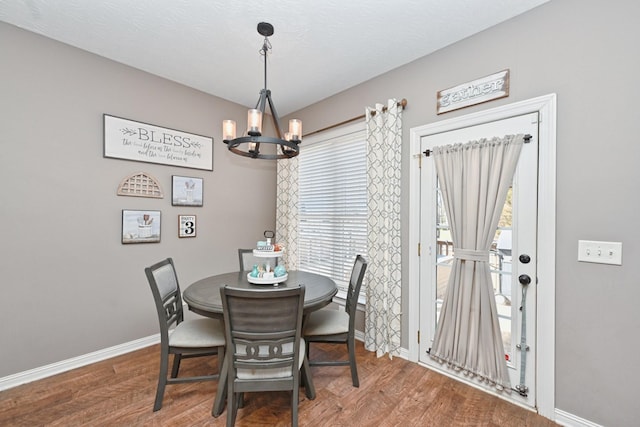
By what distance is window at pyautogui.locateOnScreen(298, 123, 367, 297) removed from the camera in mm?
3090

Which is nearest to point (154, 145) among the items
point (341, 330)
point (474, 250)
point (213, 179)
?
point (213, 179)

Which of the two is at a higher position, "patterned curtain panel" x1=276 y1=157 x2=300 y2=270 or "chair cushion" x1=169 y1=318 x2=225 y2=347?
"patterned curtain panel" x1=276 y1=157 x2=300 y2=270

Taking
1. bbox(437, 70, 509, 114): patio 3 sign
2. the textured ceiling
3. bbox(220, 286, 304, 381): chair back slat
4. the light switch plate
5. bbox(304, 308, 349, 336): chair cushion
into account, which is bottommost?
bbox(304, 308, 349, 336): chair cushion

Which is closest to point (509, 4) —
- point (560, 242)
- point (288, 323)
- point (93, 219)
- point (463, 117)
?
point (463, 117)

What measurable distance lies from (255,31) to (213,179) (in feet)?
5.81

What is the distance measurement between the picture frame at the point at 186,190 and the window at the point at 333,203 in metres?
1.29

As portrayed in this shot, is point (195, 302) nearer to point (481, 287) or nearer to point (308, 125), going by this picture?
point (481, 287)

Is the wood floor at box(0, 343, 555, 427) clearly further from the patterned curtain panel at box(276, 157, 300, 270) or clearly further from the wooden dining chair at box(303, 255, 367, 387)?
the patterned curtain panel at box(276, 157, 300, 270)

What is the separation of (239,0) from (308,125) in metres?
1.80

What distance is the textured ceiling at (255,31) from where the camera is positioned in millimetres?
1928

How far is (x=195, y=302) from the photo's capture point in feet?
5.97

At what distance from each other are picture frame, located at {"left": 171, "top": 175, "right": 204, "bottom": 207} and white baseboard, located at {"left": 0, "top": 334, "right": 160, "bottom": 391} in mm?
1479

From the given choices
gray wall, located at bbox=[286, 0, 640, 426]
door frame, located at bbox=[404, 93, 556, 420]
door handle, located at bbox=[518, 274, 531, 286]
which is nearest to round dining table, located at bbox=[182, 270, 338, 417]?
door handle, located at bbox=[518, 274, 531, 286]

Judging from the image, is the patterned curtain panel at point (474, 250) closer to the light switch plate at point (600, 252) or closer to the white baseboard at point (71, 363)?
the light switch plate at point (600, 252)
